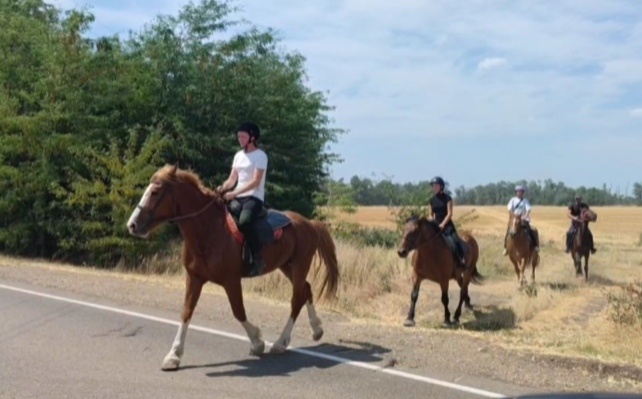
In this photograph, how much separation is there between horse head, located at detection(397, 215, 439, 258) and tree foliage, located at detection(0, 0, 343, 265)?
343 inches

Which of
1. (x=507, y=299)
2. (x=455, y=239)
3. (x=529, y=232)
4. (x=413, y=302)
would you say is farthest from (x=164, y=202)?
(x=529, y=232)

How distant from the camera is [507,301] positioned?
805 inches

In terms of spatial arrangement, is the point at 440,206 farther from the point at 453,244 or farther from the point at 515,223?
the point at 515,223

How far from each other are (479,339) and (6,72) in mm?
17767

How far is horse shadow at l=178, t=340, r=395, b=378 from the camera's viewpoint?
8.86m

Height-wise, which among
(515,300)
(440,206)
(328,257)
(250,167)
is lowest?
(515,300)

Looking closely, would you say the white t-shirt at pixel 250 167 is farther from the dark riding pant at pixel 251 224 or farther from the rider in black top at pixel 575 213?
the rider in black top at pixel 575 213

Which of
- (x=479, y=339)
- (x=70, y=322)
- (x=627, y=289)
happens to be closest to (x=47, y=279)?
(x=70, y=322)

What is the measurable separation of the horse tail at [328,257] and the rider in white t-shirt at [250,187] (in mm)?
1347

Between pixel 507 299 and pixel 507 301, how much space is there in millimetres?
753

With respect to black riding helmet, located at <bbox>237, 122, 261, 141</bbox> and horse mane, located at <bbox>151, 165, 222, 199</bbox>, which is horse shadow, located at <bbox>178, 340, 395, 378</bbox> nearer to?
horse mane, located at <bbox>151, 165, 222, 199</bbox>

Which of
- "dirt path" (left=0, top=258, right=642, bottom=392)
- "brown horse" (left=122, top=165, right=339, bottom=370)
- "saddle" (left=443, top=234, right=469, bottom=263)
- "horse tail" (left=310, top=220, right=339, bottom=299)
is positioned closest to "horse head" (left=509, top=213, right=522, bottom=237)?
"saddle" (left=443, top=234, right=469, bottom=263)

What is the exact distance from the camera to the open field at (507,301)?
1158 centimetres

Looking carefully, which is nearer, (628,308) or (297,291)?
(297,291)
